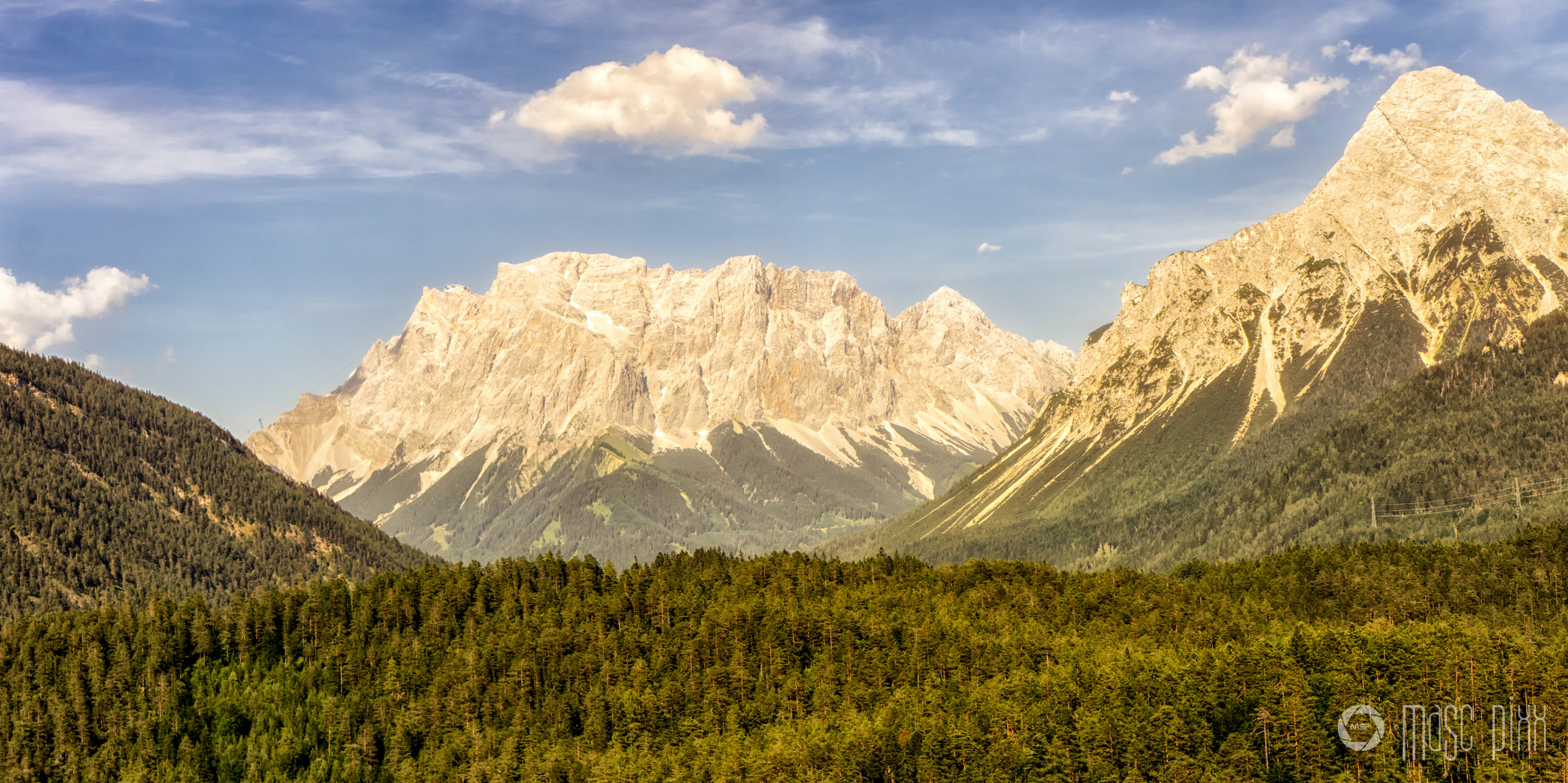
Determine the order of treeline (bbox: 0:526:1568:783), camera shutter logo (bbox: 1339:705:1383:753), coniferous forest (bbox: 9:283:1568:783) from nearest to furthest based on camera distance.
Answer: camera shutter logo (bbox: 1339:705:1383:753) < coniferous forest (bbox: 9:283:1568:783) < treeline (bbox: 0:526:1568:783)

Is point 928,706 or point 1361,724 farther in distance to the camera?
point 928,706

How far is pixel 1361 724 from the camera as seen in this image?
12688 centimetres

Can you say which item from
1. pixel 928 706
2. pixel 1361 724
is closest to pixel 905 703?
pixel 928 706

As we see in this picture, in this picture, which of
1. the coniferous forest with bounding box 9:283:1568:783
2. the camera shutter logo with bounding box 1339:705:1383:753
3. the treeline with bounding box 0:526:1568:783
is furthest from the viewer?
the treeline with bounding box 0:526:1568:783

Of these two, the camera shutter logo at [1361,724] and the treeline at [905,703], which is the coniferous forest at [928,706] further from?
the camera shutter logo at [1361,724]

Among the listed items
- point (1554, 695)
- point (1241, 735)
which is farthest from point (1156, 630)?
point (1554, 695)

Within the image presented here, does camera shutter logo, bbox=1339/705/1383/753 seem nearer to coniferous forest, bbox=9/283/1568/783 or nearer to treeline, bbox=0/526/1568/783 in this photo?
coniferous forest, bbox=9/283/1568/783

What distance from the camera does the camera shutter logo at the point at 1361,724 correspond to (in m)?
124

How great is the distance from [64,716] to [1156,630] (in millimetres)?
179790

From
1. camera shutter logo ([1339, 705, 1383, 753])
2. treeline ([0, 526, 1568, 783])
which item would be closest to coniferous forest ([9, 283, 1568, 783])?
treeline ([0, 526, 1568, 783])

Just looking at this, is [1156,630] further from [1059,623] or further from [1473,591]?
[1473,591]

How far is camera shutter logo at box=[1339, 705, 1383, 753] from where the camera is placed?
124 metres

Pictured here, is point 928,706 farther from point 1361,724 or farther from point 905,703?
point 1361,724

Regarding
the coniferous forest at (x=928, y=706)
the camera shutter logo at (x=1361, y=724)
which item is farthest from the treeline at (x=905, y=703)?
the camera shutter logo at (x=1361, y=724)
